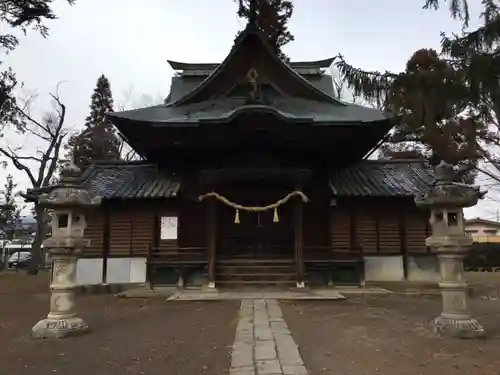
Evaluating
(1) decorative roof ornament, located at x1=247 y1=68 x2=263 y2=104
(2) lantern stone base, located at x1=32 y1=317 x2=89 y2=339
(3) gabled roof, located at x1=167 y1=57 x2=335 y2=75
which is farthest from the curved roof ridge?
(2) lantern stone base, located at x1=32 y1=317 x2=89 y2=339

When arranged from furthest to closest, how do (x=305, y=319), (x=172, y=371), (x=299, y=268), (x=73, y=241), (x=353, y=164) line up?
(x=353, y=164), (x=299, y=268), (x=305, y=319), (x=73, y=241), (x=172, y=371)

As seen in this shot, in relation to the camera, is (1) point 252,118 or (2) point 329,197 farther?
(2) point 329,197

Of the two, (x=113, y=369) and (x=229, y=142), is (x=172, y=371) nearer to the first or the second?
(x=113, y=369)

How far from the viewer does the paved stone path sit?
17.3ft

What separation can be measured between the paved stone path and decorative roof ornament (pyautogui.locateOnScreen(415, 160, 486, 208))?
3.46 m

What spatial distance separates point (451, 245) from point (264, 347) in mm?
3777

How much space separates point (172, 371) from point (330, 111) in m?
12.5

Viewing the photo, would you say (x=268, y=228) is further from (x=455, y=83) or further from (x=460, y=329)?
(x=455, y=83)

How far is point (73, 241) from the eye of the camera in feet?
26.8

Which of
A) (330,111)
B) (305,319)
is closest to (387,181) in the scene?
(330,111)

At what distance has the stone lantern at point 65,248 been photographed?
7.86m

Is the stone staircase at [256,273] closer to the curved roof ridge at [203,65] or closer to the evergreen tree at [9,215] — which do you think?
the curved roof ridge at [203,65]

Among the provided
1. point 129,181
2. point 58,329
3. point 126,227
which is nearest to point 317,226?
point 126,227

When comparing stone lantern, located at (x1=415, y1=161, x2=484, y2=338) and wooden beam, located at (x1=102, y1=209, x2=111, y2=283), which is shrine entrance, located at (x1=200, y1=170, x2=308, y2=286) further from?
stone lantern, located at (x1=415, y1=161, x2=484, y2=338)
